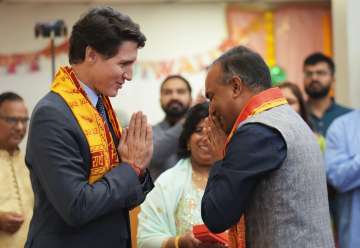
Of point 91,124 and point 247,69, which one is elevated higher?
point 247,69

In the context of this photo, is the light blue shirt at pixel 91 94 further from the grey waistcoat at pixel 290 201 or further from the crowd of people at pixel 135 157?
the grey waistcoat at pixel 290 201

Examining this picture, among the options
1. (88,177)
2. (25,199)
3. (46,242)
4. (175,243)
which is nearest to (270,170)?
(88,177)

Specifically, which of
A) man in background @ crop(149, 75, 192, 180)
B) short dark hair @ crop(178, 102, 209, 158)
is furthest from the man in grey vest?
man in background @ crop(149, 75, 192, 180)

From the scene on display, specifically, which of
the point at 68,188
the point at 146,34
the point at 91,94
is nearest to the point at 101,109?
the point at 91,94

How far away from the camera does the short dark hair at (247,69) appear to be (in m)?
1.91

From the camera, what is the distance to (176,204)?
8.81ft

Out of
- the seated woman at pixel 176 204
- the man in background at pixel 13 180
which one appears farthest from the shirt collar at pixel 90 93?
the man in background at pixel 13 180

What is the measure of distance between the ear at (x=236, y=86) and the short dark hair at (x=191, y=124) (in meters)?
1.01

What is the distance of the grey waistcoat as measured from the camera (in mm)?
1790

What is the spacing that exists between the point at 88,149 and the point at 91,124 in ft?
0.27

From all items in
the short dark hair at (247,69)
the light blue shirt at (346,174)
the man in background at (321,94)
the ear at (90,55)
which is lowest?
the light blue shirt at (346,174)

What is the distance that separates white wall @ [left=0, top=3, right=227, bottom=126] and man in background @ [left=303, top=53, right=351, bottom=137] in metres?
2.08

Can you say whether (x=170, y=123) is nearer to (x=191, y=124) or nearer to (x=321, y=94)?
(x=321, y=94)

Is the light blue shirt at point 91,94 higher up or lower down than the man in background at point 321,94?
higher up
